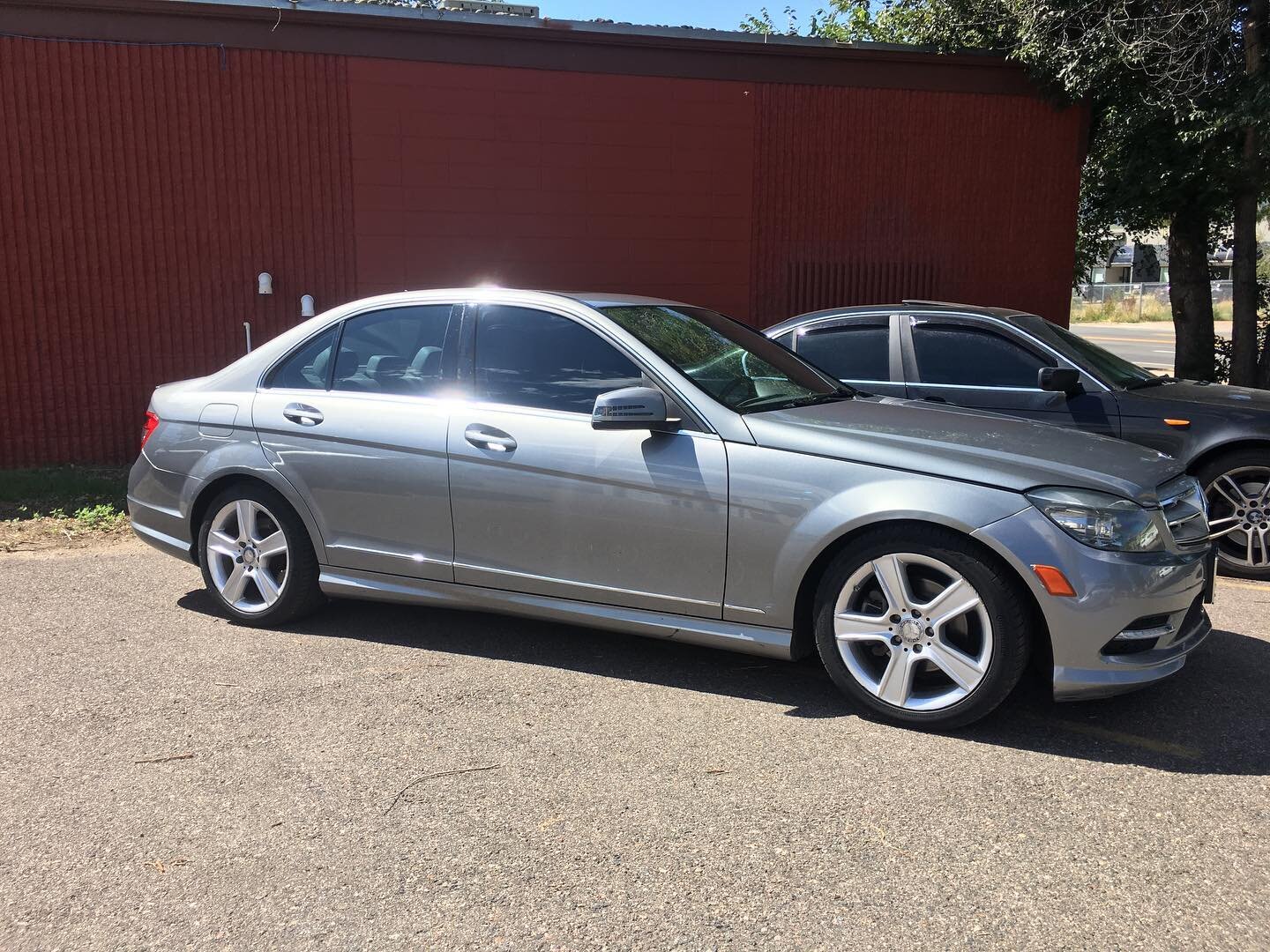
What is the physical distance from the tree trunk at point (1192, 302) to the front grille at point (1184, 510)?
910 cm

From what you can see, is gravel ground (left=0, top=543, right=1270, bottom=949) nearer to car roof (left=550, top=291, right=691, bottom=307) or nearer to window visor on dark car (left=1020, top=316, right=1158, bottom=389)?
car roof (left=550, top=291, right=691, bottom=307)

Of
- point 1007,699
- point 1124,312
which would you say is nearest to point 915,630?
point 1007,699

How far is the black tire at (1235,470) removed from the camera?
610cm

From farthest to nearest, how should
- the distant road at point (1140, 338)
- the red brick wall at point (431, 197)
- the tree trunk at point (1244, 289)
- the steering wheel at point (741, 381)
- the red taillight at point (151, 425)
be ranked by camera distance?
the distant road at point (1140, 338), the tree trunk at point (1244, 289), the red brick wall at point (431, 197), the red taillight at point (151, 425), the steering wheel at point (741, 381)

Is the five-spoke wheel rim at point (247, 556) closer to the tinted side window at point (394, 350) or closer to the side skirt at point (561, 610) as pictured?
the side skirt at point (561, 610)

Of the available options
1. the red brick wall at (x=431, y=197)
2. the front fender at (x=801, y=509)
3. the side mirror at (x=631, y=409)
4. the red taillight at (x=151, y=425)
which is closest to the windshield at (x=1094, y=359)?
the front fender at (x=801, y=509)

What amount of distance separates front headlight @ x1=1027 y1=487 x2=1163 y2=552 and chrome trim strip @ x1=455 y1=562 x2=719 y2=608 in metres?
1.30

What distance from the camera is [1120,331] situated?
35938 millimetres

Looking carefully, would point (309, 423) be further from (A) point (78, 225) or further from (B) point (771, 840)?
(A) point (78, 225)

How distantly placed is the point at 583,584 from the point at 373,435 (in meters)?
1.25

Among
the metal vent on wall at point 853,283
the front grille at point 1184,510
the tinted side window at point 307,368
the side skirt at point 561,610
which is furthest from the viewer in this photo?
the metal vent on wall at point 853,283

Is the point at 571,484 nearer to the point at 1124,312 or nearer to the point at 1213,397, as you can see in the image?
the point at 1213,397

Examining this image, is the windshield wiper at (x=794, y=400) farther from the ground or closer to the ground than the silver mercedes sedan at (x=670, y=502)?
farther from the ground

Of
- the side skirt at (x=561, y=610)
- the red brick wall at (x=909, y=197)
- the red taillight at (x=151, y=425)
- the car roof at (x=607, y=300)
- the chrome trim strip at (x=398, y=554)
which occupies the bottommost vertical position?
the side skirt at (x=561, y=610)
